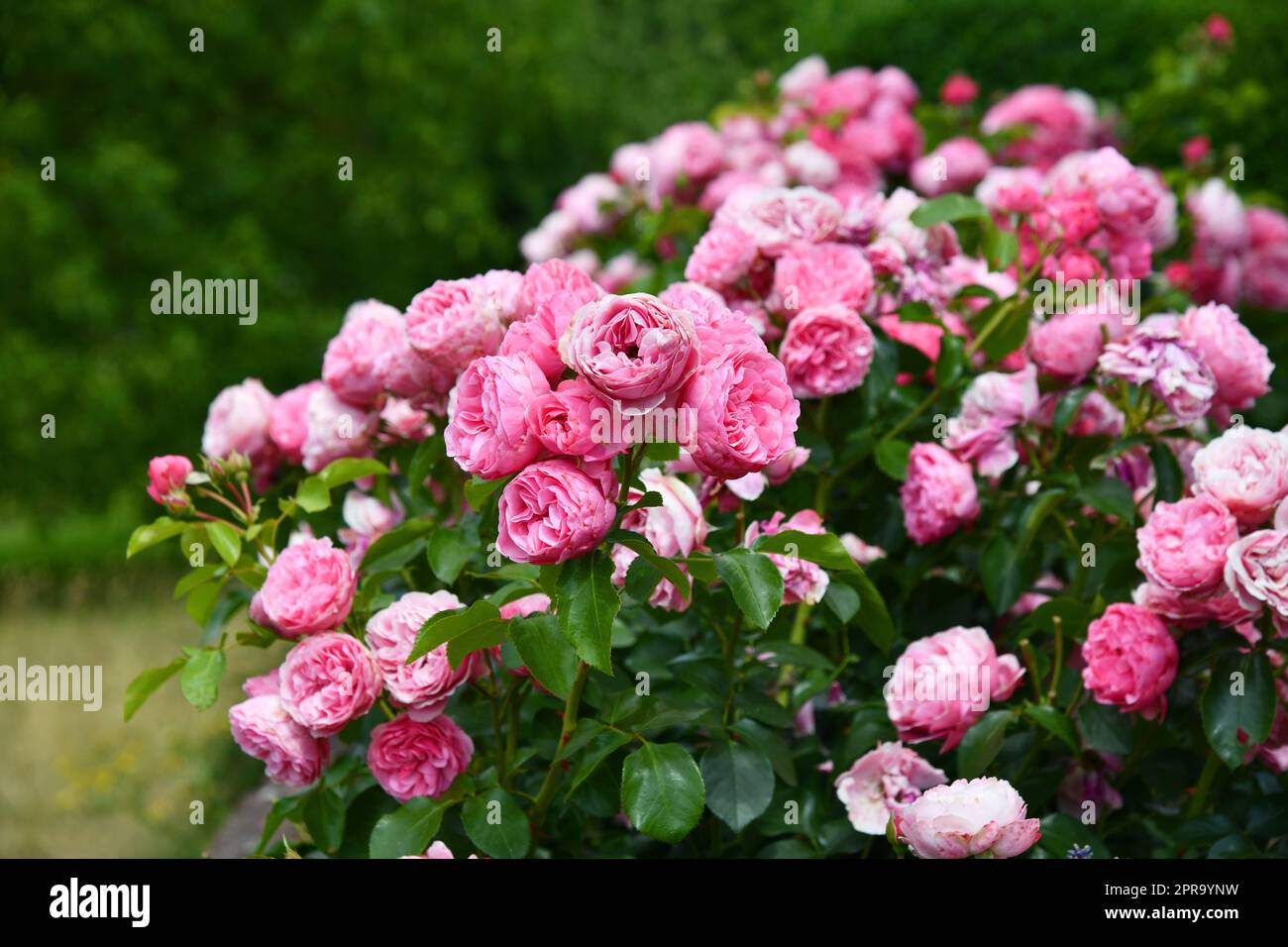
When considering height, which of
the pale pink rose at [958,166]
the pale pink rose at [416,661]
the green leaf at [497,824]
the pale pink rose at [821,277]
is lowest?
the green leaf at [497,824]

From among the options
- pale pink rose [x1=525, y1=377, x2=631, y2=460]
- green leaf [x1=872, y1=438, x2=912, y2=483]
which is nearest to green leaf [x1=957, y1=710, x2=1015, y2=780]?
green leaf [x1=872, y1=438, x2=912, y2=483]

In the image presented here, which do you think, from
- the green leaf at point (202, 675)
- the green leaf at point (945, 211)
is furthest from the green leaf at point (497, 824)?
the green leaf at point (945, 211)

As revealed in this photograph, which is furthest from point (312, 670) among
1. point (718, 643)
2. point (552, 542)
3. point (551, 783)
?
point (718, 643)

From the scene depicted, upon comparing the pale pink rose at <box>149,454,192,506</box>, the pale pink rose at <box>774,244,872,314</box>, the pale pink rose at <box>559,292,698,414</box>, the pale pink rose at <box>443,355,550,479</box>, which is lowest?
the pale pink rose at <box>149,454,192,506</box>

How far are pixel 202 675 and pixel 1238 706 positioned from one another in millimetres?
1239

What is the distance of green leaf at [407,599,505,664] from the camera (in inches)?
50.8

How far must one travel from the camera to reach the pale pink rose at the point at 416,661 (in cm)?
146

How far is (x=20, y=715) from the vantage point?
16.2ft

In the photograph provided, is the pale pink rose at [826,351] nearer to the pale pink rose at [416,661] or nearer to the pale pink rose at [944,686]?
the pale pink rose at [944,686]

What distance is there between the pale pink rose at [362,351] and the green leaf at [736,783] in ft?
2.24

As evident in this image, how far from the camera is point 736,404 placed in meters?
1.22

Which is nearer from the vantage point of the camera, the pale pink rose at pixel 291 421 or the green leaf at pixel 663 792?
the green leaf at pixel 663 792

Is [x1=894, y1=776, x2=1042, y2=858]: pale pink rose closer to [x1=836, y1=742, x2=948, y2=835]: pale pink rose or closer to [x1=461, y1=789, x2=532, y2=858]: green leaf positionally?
[x1=836, y1=742, x2=948, y2=835]: pale pink rose

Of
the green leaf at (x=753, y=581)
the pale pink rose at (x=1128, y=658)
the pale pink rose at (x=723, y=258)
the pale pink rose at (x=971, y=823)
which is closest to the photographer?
the green leaf at (x=753, y=581)
